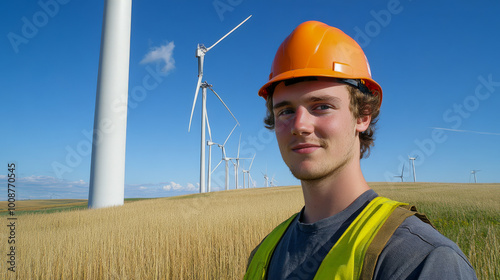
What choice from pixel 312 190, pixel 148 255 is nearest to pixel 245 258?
pixel 148 255

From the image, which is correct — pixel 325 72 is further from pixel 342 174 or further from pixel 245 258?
pixel 245 258

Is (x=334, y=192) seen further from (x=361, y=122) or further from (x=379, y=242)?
(x=361, y=122)

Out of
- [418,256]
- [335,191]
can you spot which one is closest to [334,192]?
[335,191]

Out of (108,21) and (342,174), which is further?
(108,21)

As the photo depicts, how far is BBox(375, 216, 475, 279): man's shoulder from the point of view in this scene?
4.22 feet

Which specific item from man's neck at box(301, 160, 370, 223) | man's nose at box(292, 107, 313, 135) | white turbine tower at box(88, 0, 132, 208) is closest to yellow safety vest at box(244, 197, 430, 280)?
man's neck at box(301, 160, 370, 223)

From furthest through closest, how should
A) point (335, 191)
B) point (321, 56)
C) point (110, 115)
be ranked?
point (110, 115)
point (321, 56)
point (335, 191)

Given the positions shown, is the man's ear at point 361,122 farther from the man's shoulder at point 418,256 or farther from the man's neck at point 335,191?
the man's shoulder at point 418,256

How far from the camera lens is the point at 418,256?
4.45 feet

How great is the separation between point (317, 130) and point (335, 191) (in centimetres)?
46

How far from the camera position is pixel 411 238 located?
143 cm

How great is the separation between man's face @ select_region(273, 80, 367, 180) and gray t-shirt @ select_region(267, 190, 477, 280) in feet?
1.09

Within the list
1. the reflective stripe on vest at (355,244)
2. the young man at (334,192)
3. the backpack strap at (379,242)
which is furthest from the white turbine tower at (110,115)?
the backpack strap at (379,242)

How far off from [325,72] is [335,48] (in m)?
0.32
